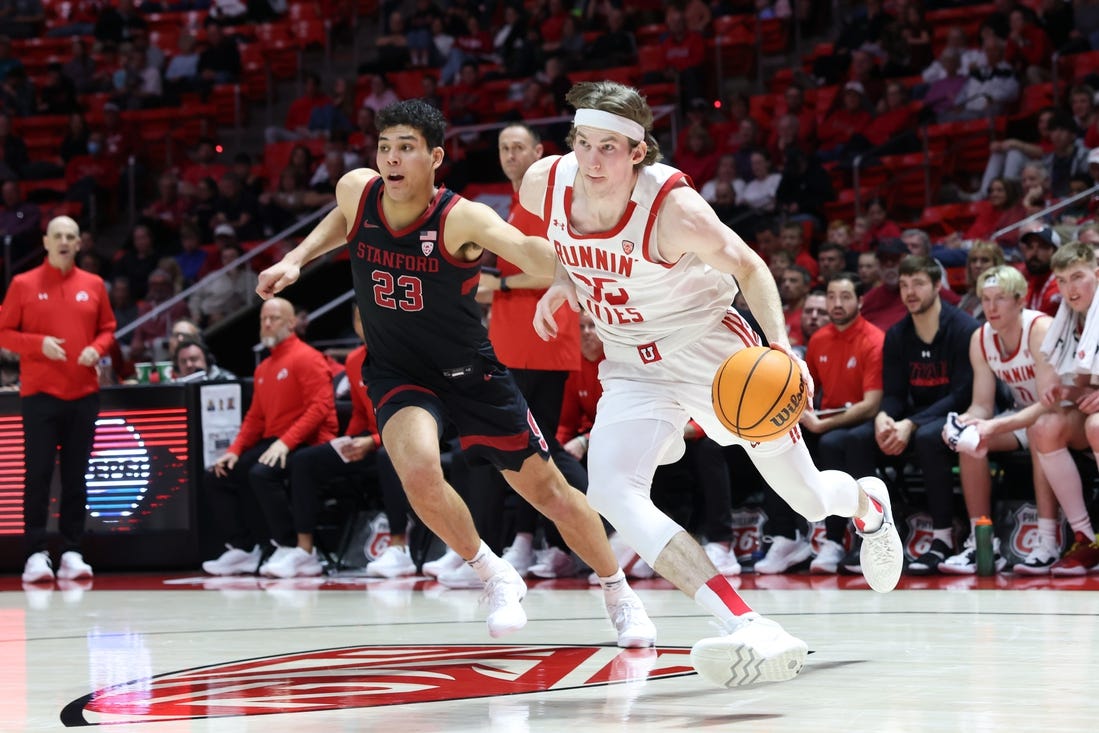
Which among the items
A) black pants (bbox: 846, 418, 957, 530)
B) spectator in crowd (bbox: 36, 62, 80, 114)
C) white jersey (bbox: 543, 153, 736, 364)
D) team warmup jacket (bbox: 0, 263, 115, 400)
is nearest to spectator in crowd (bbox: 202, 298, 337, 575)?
team warmup jacket (bbox: 0, 263, 115, 400)

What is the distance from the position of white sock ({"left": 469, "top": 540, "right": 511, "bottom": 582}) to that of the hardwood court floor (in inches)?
10.8

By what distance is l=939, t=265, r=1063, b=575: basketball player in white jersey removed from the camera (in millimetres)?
7754

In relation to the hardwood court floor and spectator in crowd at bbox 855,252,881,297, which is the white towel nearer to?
the hardwood court floor

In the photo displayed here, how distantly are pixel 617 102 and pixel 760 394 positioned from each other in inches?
40.7

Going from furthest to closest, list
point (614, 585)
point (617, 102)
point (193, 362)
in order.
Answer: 1. point (193, 362)
2. point (614, 585)
3. point (617, 102)

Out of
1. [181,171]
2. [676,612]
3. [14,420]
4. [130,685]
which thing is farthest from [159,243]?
[130,685]

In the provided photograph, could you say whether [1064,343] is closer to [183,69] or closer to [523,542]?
[523,542]

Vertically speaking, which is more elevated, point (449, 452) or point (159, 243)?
point (159, 243)

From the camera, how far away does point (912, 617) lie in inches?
232

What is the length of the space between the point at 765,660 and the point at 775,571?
4502 mm

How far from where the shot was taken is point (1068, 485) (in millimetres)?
7633

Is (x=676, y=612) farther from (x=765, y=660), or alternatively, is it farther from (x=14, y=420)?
(x=14, y=420)

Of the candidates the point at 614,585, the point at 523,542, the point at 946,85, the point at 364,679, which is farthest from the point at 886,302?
the point at 364,679

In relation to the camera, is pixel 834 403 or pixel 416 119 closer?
pixel 416 119
